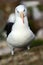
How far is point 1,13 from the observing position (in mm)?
5598

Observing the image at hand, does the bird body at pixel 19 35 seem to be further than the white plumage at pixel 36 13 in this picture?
No

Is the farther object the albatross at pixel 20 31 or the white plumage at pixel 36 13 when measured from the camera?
the white plumage at pixel 36 13

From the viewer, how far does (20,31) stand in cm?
365

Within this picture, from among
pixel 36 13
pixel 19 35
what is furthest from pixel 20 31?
pixel 36 13

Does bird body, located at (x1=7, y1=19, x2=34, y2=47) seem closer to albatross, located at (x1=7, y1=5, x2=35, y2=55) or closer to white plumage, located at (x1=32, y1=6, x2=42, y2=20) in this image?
albatross, located at (x1=7, y1=5, x2=35, y2=55)

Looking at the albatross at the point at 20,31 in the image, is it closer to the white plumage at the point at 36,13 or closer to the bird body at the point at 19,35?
the bird body at the point at 19,35

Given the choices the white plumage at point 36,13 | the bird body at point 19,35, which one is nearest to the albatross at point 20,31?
the bird body at point 19,35

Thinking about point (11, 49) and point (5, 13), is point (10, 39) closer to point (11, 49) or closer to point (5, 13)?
point (11, 49)

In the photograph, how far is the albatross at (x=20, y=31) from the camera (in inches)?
141

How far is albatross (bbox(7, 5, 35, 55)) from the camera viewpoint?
357cm

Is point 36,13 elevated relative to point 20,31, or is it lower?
lower

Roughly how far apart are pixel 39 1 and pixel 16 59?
2.68 meters

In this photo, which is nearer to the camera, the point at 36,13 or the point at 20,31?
the point at 20,31

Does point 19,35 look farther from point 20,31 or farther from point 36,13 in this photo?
point 36,13
